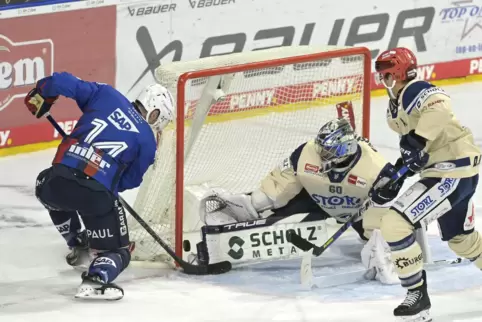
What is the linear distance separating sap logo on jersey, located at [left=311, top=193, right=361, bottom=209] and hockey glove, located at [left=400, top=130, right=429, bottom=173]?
2.58 feet

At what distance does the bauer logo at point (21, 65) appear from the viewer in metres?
7.71

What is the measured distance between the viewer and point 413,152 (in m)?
5.61

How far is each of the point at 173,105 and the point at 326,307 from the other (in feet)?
3.69

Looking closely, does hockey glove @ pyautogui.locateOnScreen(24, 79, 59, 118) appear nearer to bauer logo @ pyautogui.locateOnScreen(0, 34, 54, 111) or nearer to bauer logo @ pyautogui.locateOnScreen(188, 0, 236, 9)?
bauer logo @ pyautogui.locateOnScreen(0, 34, 54, 111)

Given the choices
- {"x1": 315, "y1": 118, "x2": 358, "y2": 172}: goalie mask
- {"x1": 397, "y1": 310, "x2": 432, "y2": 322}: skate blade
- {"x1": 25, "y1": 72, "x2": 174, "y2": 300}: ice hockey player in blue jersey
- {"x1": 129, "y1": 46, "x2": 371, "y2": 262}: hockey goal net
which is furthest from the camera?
{"x1": 129, "y1": 46, "x2": 371, "y2": 262}: hockey goal net

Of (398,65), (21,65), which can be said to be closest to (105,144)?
(398,65)

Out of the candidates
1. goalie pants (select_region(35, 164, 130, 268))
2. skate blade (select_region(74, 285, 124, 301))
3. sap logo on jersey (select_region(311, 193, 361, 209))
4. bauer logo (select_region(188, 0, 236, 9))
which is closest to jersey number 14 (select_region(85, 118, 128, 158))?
goalie pants (select_region(35, 164, 130, 268))

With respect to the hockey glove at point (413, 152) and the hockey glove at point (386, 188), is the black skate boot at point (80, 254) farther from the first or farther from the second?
the hockey glove at point (413, 152)

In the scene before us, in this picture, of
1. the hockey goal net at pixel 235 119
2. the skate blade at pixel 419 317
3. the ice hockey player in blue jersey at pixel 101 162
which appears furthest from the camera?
the hockey goal net at pixel 235 119

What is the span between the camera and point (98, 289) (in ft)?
19.4

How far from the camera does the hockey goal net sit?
21.1 feet

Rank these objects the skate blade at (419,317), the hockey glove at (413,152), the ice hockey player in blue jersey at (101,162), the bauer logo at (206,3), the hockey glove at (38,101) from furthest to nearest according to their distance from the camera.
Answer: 1. the bauer logo at (206,3)
2. the hockey glove at (38,101)
3. the ice hockey player in blue jersey at (101,162)
4. the skate blade at (419,317)
5. the hockey glove at (413,152)

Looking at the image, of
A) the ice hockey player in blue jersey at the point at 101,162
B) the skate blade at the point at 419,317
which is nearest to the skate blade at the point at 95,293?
the ice hockey player in blue jersey at the point at 101,162

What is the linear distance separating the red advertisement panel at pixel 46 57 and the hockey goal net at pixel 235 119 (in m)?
1.27
